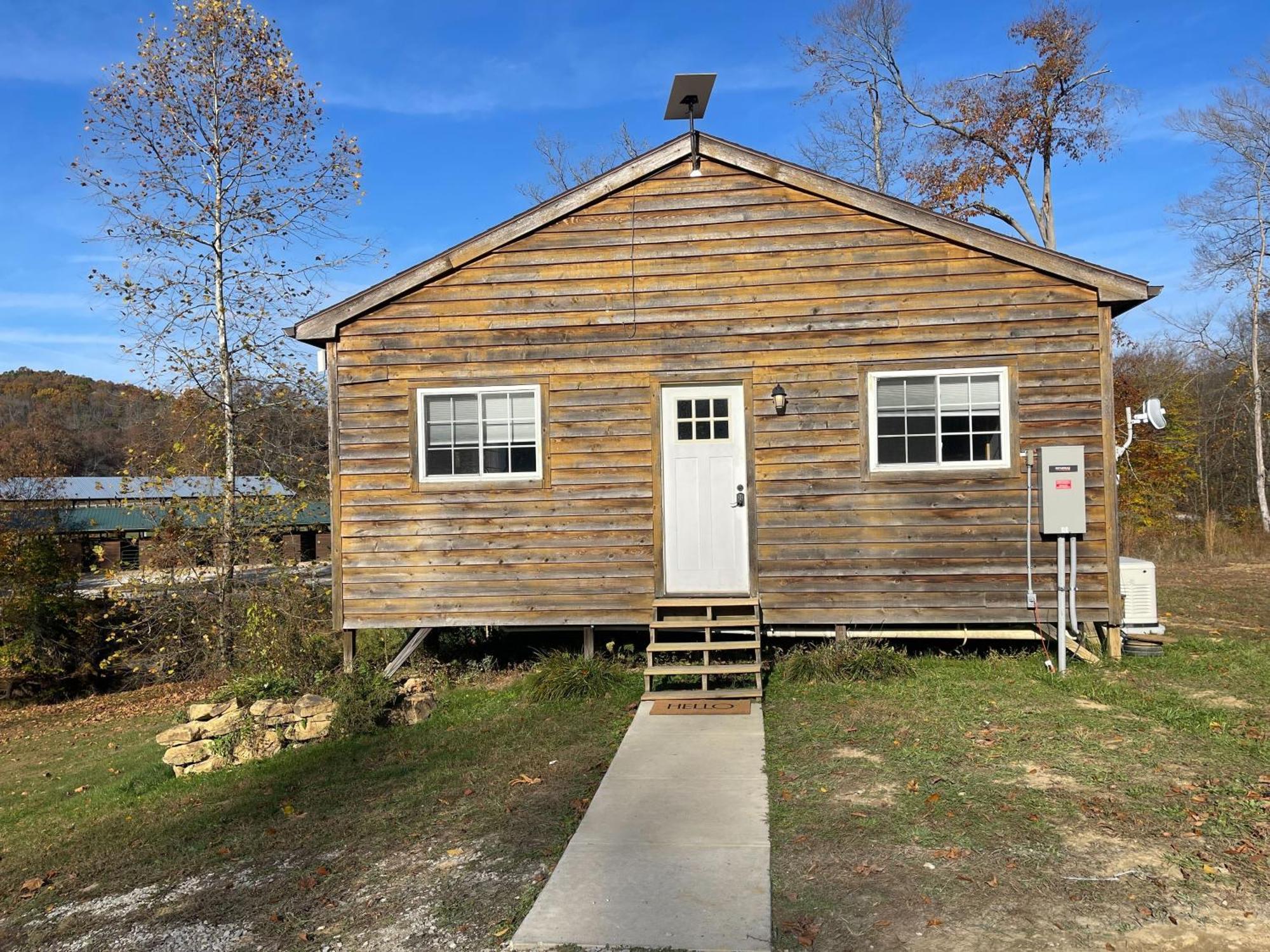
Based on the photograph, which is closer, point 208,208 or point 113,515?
point 208,208

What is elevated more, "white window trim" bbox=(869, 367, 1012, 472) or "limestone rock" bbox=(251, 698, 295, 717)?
"white window trim" bbox=(869, 367, 1012, 472)

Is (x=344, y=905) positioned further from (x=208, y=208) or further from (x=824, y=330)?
(x=208, y=208)

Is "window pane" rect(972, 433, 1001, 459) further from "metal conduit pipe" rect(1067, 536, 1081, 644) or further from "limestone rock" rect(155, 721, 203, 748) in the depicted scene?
"limestone rock" rect(155, 721, 203, 748)

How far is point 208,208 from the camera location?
14.1 meters

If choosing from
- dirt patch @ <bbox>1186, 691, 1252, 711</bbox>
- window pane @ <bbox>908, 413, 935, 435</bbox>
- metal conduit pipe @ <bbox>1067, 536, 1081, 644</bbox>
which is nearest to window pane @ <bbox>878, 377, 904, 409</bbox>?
window pane @ <bbox>908, 413, 935, 435</bbox>

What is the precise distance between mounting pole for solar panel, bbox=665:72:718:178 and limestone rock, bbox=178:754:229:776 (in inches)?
275

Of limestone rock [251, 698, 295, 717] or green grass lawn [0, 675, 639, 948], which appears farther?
limestone rock [251, 698, 295, 717]

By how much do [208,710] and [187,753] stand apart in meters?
0.46

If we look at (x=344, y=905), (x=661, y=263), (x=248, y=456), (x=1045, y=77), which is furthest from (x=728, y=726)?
(x=1045, y=77)

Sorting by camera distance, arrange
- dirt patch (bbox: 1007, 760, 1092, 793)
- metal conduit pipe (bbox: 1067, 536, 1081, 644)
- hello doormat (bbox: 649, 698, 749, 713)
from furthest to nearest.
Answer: metal conduit pipe (bbox: 1067, 536, 1081, 644) → hello doormat (bbox: 649, 698, 749, 713) → dirt patch (bbox: 1007, 760, 1092, 793)

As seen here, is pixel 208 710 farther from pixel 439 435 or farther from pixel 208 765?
pixel 439 435

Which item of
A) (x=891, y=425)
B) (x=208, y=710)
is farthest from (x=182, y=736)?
(x=891, y=425)

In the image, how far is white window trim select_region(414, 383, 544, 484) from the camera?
887cm

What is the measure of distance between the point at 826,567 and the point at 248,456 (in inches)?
396
